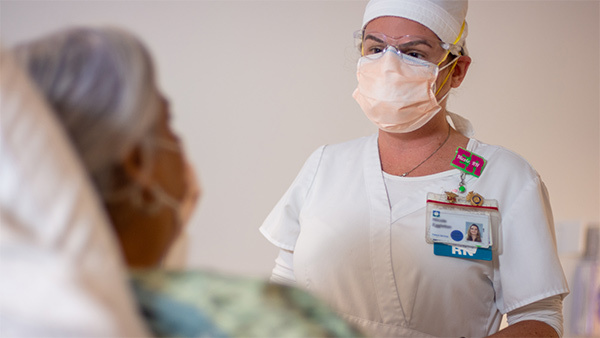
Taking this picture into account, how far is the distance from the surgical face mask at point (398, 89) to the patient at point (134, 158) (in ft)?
3.21

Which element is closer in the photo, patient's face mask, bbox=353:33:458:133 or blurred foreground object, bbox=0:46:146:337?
blurred foreground object, bbox=0:46:146:337

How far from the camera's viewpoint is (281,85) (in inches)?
105

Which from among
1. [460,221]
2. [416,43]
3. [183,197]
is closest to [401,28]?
[416,43]

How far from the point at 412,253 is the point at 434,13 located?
598 millimetres

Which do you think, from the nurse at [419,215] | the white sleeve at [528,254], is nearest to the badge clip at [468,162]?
the nurse at [419,215]

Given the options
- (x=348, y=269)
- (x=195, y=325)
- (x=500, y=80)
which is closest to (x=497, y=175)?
(x=348, y=269)

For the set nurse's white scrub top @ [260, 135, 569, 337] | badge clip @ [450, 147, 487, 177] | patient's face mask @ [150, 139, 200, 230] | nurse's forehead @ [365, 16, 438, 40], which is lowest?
nurse's white scrub top @ [260, 135, 569, 337]

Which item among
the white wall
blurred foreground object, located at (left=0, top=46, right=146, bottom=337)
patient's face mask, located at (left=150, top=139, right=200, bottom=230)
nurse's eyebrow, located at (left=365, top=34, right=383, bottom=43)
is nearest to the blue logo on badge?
nurse's eyebrow, located at (left=365, top=34, right=383, bottom=43)

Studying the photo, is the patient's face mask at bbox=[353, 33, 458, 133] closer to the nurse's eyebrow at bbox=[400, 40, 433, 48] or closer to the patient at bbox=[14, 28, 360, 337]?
the nurse's eyebrow at bbox=[400, 40, 433, 48]

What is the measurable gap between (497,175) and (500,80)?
1412 mm

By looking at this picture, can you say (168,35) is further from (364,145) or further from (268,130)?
(364,145)

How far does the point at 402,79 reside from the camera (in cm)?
160

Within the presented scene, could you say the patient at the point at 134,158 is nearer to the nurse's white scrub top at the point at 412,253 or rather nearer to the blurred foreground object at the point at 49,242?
the blurred foreground object at the point at 49,242

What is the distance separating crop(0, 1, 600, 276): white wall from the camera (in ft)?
8.42
